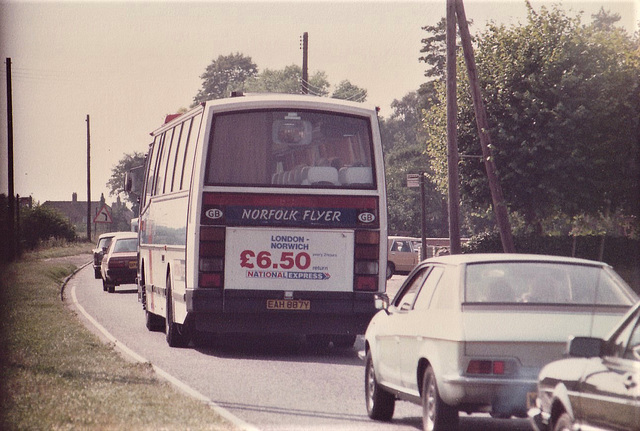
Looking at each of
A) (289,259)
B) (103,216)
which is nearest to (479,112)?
(289,259)

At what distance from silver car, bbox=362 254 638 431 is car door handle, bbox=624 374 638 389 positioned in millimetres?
1997

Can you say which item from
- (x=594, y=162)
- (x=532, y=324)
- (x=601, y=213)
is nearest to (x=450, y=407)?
(x=532, y=324)

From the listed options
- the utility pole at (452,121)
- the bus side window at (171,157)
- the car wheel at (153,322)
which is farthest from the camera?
the utility pole at (452,121)

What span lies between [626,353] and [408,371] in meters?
3.80

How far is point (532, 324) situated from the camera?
8.90 meters

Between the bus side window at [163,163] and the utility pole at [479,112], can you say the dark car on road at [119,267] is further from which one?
the bus side window at [163,163]

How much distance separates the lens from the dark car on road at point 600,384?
20.0 ft

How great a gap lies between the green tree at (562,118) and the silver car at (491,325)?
33.8m

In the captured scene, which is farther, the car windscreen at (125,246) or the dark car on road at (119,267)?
the car windscreen at (125,246)

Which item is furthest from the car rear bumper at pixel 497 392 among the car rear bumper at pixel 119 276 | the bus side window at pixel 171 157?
the car rear bumper at pixel 119 276

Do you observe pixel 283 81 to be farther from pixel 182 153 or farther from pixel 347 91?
pixel 182 153

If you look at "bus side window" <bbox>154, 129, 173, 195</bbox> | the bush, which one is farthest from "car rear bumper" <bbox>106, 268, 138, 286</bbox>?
the bush

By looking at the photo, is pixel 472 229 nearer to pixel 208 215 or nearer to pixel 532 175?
pixel 532 175

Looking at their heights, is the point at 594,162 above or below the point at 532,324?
above
